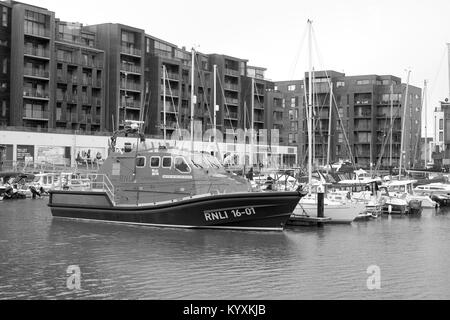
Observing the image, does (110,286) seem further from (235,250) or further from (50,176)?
(50,176)

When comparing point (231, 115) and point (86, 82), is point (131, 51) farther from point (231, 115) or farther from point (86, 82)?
point (231, 115)

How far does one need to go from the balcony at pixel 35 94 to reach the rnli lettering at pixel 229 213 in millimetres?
54573

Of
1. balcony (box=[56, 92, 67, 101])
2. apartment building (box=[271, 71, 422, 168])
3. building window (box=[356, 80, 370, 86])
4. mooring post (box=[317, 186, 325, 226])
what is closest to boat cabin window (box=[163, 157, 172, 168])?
mooring post (box=[317, 186, 325, 226])

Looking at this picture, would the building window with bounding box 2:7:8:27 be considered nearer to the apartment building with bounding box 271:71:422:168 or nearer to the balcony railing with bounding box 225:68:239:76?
the balcony railing with bounding box 225:68:239:76

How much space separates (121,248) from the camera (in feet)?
68.5

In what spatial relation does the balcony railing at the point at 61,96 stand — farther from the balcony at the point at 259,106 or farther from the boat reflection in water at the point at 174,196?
the boat reflection in water at the point at 174,196

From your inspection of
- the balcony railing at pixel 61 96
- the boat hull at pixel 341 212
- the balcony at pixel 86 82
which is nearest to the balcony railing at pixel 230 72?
the balcony at pixel 86 82

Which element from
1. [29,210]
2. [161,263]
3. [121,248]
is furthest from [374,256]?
[29,210]

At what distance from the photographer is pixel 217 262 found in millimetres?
18328

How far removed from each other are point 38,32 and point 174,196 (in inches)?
2180

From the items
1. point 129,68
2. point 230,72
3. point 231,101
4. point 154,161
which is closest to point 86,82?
point 129,68

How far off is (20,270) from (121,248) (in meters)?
4.78

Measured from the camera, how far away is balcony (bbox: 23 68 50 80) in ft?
238

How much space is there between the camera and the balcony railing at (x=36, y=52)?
72750mm
